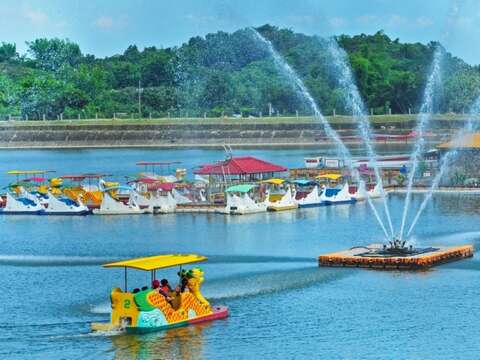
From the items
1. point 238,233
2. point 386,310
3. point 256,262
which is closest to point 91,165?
point 238,233

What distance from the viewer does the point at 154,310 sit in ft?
155

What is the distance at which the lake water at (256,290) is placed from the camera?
4556 centimetres

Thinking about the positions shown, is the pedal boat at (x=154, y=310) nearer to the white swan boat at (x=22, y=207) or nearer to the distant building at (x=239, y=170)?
the white swan boat at (x=22, y=207)

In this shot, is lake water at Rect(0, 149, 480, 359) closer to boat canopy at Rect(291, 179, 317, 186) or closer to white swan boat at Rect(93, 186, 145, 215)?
white swan boat at Rect(93, 186, 145, 215)

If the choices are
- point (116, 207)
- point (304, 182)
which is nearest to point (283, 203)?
point (304, 182)

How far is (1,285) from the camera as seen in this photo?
59344 millimetres

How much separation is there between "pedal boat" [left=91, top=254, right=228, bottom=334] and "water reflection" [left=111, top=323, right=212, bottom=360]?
34cm

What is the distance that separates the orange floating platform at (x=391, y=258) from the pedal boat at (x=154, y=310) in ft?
38.5

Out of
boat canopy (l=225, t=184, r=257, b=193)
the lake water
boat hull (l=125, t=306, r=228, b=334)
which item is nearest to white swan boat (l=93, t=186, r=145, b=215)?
the lake water

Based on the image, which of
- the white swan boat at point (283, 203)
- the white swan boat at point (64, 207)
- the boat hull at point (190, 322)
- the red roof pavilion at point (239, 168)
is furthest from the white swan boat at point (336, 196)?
the boat hull at point (190, 322)

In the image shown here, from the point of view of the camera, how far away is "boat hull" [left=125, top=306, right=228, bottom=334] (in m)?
47.0

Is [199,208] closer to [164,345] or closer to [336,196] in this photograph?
[336,196]

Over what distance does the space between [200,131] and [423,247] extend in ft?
438

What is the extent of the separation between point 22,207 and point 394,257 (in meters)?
40.5
